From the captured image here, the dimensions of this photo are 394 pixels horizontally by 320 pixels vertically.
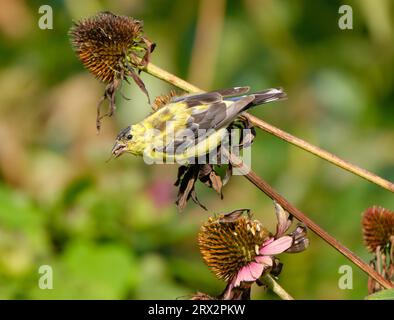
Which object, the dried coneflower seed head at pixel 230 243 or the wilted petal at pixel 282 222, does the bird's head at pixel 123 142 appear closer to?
the dried coneflower seed head at pixel 230 243

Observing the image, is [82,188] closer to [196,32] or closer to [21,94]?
[196,32]

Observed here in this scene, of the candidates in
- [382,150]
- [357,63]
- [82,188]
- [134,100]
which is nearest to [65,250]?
[82,188]

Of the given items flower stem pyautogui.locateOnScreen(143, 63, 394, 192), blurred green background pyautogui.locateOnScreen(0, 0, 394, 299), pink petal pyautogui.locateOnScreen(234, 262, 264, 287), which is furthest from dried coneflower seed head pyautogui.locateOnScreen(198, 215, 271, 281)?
blurred green background pyautogui.locateOnScreen(0, 0, 394, 299)

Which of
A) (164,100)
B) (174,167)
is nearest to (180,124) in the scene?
(164,100)

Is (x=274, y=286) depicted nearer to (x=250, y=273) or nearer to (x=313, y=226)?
(x=250, y=273)

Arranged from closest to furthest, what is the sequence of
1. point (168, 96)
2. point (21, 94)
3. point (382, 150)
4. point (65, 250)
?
point (168, 96) < point (65, 250) < point (382, 150) < point (21, 94)
